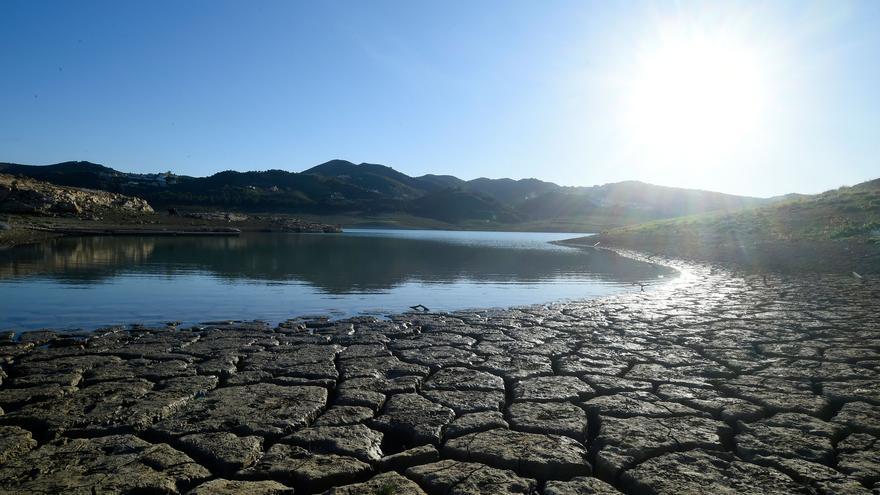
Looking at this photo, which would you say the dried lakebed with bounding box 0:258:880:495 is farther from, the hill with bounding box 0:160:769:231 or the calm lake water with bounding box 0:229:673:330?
the hill with bounding box 0:160:769:231

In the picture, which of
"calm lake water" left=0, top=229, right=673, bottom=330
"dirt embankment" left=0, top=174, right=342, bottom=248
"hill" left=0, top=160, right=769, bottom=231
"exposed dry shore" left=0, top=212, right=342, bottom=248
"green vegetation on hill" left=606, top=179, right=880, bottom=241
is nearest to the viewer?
"calm lake water" left=0, top=229, right=673, bottom=330

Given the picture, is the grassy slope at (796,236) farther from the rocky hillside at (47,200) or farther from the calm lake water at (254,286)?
the rocky hillside at (47,200)

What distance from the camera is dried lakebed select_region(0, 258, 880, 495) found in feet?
11.2

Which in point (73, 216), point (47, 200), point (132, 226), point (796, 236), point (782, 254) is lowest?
point (132, 226)

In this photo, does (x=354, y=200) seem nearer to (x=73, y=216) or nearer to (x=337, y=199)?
(x=337, y=199)

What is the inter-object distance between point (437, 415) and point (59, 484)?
259 cm

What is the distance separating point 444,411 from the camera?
4543 millimetres

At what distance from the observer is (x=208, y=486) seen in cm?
323

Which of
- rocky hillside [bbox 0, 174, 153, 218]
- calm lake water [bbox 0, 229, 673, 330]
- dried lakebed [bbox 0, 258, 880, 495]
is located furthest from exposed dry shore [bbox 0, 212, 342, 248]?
dried lakebed [bbox 0, 258, 880, 495]

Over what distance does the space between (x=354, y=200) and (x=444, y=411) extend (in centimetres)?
12097

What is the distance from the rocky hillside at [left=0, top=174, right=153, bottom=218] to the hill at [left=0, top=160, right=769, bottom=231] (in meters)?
43.8

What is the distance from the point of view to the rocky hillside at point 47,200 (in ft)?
131

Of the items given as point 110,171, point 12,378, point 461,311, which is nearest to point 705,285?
point 461,311

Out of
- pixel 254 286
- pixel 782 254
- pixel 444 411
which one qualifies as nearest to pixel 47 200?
pixel 254 286
